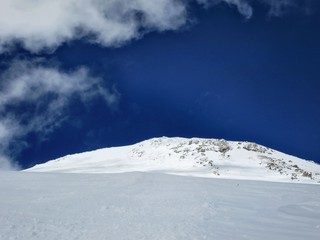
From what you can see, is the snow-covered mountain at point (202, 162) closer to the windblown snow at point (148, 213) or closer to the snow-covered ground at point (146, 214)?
the windblown snow at point (148, 213)

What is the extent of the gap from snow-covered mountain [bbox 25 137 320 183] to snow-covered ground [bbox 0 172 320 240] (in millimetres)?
15537

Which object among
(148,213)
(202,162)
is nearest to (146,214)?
(148,213)

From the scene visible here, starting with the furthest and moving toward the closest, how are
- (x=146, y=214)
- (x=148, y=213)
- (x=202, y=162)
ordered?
(x=202, y=162)
(x=148, y=213)
(x=146, y=214)

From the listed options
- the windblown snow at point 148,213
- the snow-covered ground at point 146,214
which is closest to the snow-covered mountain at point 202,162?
the windblown snow at point 148,213

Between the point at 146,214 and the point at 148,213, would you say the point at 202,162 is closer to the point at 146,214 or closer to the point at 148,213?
the point at 148,213

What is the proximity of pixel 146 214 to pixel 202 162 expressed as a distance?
2535 centimetres

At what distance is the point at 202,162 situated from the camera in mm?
36344

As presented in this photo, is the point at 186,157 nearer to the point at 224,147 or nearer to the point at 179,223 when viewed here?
the point at 224,147

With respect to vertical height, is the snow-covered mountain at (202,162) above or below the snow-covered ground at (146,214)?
above

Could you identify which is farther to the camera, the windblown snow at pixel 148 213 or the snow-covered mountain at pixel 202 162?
the snow-covered mountain at pixel 202 162

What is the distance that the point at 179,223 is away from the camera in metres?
10.2

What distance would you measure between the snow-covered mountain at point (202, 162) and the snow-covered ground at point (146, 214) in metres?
15.5

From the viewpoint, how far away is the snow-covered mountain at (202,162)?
110 ft

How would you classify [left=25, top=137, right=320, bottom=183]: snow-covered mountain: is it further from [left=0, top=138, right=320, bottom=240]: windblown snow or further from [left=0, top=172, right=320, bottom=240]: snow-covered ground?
[left=0, top=172, right=320, bottom=240]: snow-covered ground
